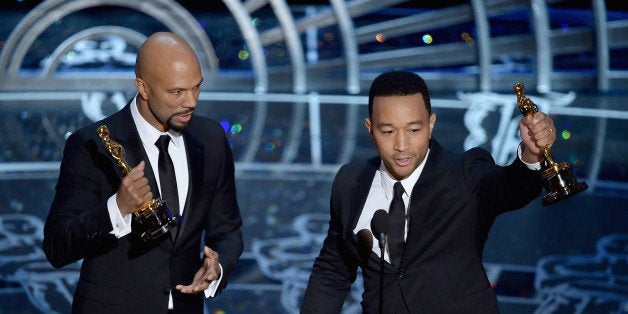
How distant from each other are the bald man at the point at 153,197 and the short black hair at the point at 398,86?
1.78 ft

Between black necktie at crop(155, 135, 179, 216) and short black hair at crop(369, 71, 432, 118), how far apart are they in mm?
620

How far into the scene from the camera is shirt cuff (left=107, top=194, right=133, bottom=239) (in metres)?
2.62

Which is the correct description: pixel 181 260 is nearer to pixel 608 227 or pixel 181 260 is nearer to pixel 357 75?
pixel 608 227

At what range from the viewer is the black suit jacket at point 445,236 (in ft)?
8.32

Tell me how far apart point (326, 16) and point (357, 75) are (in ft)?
1.97

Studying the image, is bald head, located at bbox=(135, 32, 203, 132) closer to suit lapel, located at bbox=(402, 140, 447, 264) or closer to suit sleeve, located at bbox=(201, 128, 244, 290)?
suit sleeve, located at bbox=(201, 128, 244, 290)

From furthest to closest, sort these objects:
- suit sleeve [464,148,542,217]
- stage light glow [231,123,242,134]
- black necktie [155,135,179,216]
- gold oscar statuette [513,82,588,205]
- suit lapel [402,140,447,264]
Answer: stage light glow [231,123,242,134] → black necktie [155,135,179,216] → suit lapel [402,140,447,264] → suit sleeve [464,148,542,217] → gold oscar statuette [513,82,588,205]

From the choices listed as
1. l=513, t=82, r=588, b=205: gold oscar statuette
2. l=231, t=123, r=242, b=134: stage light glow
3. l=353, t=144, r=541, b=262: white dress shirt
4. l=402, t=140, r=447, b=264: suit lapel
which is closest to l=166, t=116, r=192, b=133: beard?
l=353, t=144, r=541, b=262: white dress shirt

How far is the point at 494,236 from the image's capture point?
199 inches

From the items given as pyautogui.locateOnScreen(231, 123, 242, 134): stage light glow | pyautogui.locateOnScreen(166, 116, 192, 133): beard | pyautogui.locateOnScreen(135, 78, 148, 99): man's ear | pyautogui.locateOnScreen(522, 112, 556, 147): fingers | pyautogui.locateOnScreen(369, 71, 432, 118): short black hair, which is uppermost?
pyautogui.locateOnScreen(369, 71, 432, 118): short black hair

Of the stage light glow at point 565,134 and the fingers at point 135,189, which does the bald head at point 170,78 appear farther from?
the stage light glow at point 565,134

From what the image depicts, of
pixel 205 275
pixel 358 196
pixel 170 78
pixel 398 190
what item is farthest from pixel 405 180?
pixel 170 78

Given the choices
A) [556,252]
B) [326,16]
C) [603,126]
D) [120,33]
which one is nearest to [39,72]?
[120,33]

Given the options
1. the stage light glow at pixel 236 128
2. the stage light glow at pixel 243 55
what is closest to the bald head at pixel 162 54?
the stage light glow at pixel 236 128
